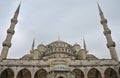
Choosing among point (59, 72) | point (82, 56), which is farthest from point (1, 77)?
point (82, 56)

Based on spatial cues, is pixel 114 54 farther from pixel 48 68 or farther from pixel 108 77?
pixel 48 68

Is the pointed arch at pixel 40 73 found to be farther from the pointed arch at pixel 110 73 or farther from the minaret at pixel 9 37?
the pointed arch at pixel 110 73

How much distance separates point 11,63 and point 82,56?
677 inches

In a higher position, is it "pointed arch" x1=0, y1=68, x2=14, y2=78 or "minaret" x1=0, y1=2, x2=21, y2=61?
"minaret" x1=0, y1=2, x2=21, y2=61

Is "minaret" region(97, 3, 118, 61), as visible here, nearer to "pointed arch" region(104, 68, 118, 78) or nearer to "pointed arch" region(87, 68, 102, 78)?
"pointed arch" region(104, 68, 118, 78)

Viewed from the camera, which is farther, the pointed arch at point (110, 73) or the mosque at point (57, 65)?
the pointed arch at point (110, 73)

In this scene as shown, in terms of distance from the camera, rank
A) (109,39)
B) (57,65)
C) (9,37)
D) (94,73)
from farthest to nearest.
Answer: (9,37)
(109,39)
(94,73)
(57,65)

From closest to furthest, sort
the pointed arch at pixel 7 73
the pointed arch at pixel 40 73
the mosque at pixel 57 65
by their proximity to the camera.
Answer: the mosque at pixel 57 65 → the pointed arch at pixel 7 73 → the pointed arch at pixel 40 73

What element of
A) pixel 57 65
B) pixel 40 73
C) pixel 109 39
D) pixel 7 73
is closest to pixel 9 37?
pixel 7 73

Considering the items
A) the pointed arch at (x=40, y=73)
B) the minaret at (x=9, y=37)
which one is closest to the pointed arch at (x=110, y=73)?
the pointed arch at (x=40, y=73)

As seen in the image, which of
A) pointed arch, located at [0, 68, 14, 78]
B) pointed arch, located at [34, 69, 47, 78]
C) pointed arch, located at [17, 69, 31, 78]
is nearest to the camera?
pointed arch, located at [0, 68, 14, 78]

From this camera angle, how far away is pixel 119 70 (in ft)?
86.9

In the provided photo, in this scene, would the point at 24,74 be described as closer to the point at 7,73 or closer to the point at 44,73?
the point at 7,73

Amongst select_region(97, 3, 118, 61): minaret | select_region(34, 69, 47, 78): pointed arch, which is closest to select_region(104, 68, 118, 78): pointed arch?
select_region(97, 3, 118, 61): minaret
